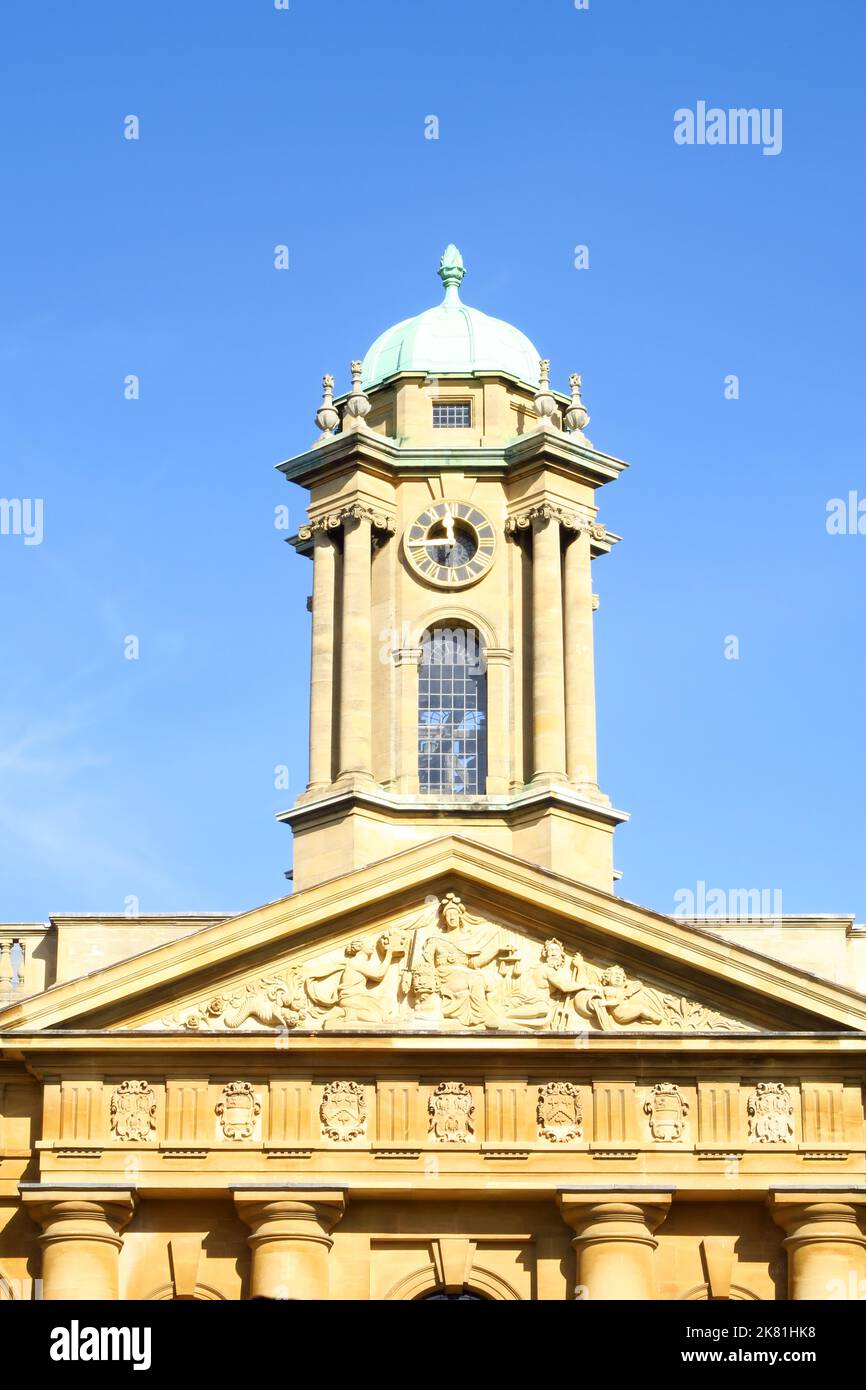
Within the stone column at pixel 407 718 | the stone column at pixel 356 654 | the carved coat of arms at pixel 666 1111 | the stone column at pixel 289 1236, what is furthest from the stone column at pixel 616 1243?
the stone column at pixel 356 654

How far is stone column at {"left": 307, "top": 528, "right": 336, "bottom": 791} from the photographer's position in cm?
4806

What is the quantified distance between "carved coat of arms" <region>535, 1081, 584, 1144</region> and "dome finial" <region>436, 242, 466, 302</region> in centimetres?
1886

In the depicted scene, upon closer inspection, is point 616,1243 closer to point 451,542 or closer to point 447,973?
point 447,973

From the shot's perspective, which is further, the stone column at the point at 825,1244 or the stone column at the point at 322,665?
the stone column at the point at 322,665

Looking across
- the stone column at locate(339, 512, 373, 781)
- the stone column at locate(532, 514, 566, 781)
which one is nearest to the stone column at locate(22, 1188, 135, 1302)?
the stone column at locate(339, 512, 373, 781)

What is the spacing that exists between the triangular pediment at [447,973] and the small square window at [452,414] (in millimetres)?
12072

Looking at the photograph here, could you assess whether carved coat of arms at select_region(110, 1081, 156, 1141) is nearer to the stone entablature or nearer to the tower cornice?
the stone entablature

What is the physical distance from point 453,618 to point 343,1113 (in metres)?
11.4

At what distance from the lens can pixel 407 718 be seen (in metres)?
48.3

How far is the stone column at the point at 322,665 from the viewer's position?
48.1 metres

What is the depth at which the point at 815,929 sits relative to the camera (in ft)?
143

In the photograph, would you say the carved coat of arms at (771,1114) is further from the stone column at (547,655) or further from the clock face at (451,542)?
the clock face at (451,542)

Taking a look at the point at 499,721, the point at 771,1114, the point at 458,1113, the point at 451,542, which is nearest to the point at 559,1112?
the point at 458,1113
